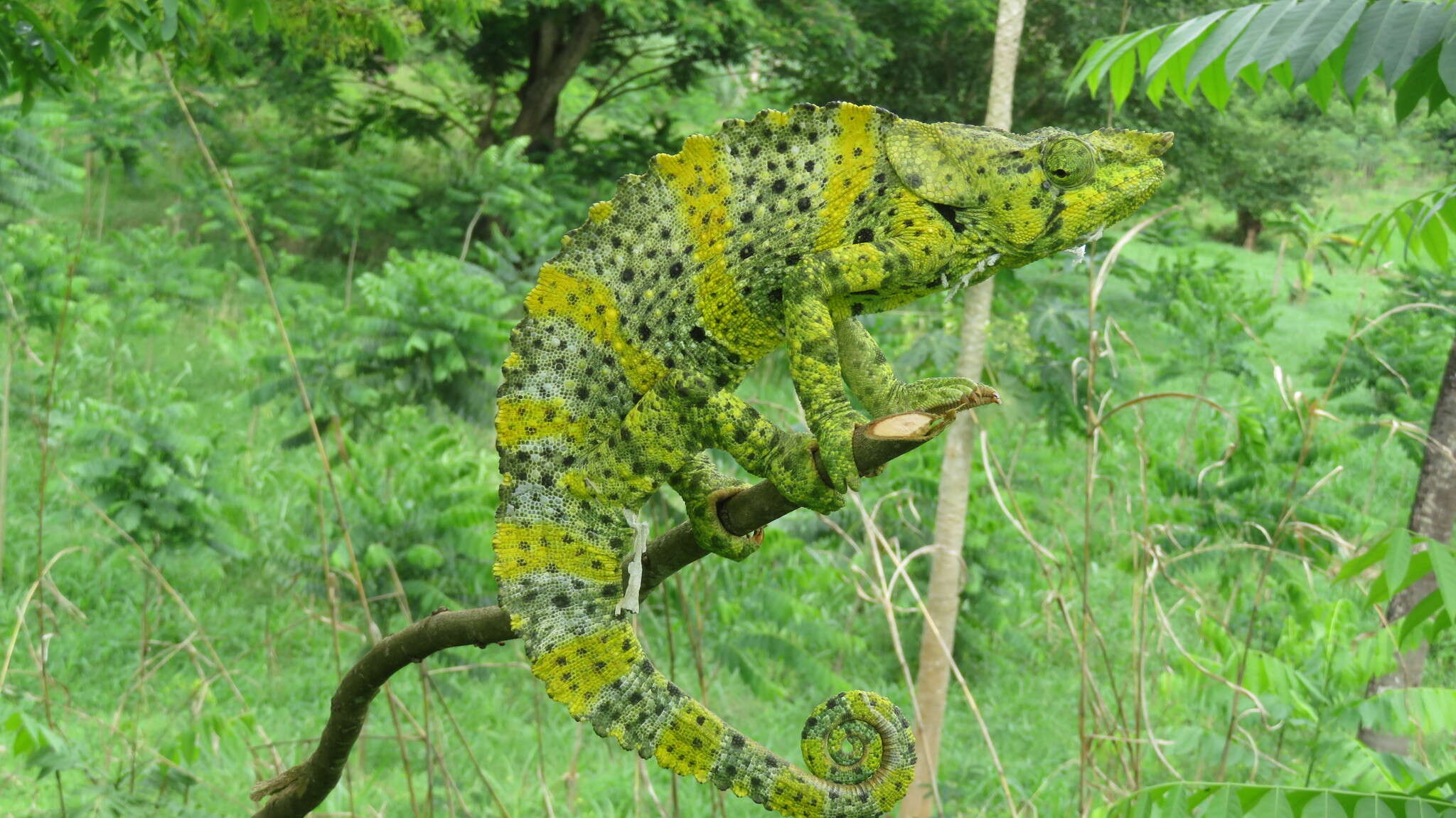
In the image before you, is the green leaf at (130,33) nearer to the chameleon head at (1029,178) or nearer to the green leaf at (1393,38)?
the chameleon head at (1029,178)

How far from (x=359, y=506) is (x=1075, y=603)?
15.9 feet

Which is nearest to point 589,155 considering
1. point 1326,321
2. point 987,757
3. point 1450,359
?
point 987,757

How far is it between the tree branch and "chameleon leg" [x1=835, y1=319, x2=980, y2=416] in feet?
0.16

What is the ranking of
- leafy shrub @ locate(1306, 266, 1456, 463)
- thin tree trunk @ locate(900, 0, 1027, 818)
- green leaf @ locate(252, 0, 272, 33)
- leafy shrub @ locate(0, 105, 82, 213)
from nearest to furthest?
green leaf @ locate(252, 0, 272, 33)
thin tree trunk @ locate(900, 0, 1027, 818)
leafy shrub @ locate(0, 105, 82, 213)
leafy shrub @ locate(1306, 266, 1456, 463)

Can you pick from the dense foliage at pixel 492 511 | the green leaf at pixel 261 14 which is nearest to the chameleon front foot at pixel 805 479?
the dense foliage at pixel 492 511

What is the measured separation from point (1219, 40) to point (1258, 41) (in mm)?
136

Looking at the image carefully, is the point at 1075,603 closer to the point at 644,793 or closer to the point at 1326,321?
the point at 644,793

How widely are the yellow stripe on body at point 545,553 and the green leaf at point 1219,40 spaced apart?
4.74 feet

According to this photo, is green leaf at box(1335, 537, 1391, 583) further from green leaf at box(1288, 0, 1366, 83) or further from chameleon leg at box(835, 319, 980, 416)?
chameleon leg at box(835, 319, 980, 416)

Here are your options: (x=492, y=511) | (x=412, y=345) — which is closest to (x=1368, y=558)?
(x=412, y=345)

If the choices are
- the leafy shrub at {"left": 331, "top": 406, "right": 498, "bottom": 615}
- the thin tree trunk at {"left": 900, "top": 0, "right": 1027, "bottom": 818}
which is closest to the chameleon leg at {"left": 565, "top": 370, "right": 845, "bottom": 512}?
the thin tree trunk at {"left": 900, "top": 0, "right": 1027, "bottom": 818}

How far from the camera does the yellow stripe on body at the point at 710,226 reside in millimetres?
1670

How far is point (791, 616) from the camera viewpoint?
5.41m

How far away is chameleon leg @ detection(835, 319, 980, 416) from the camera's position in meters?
1.52
